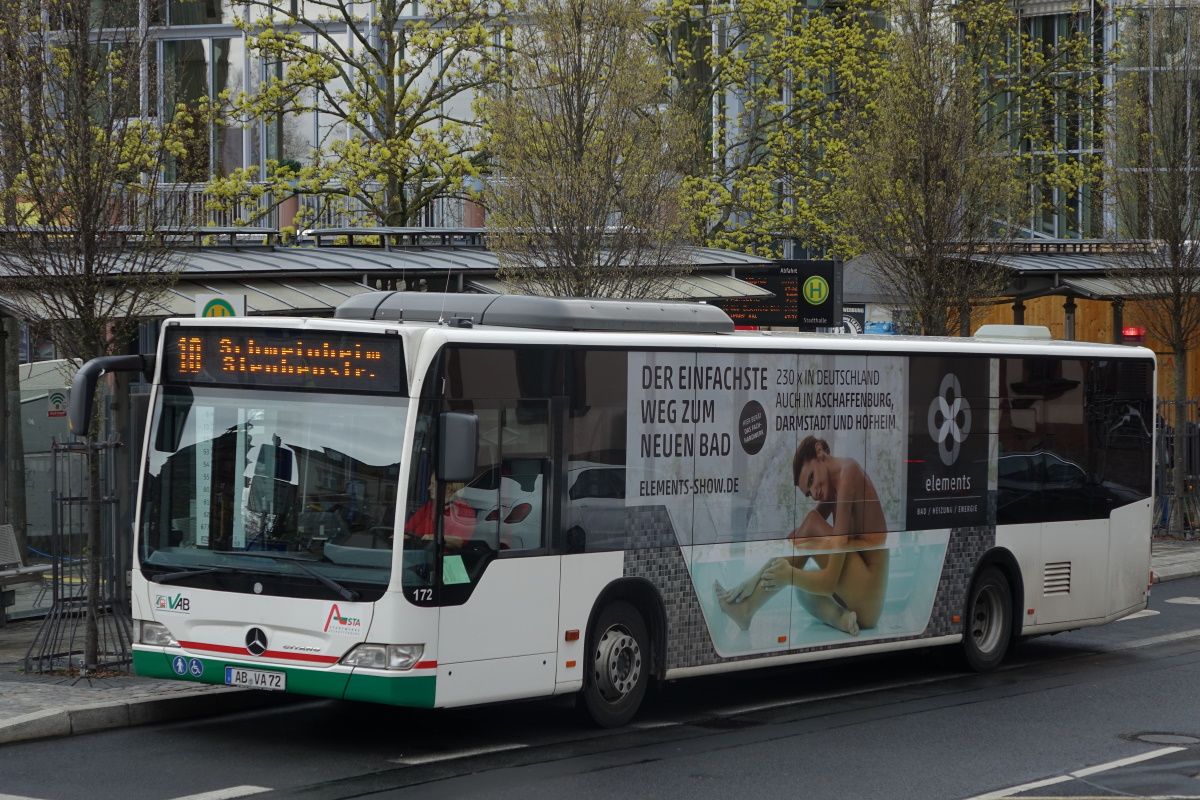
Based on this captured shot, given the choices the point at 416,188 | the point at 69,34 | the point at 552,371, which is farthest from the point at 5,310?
the point at 416,188

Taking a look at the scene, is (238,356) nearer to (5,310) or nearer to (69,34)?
(69,34)

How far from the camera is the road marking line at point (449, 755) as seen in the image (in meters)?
9.67

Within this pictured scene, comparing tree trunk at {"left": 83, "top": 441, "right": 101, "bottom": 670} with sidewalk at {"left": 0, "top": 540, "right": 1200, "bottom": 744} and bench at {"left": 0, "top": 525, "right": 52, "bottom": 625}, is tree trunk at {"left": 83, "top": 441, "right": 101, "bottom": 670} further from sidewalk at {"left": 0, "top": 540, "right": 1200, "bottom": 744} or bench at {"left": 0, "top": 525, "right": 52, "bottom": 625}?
bench at {"left": 0, "top": 525, "right": 52, "bottom": 625}

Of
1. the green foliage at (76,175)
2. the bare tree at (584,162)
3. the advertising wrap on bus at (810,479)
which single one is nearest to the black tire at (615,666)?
the advertising wrap on bus at (810,479)

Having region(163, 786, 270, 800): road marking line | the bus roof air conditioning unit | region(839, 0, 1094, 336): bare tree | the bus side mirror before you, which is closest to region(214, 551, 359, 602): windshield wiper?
the bus side mirror

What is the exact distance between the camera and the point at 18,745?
32.7 feet

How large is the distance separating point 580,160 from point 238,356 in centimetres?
889

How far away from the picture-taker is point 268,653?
9750 millimetres

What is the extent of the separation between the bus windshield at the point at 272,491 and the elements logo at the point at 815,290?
13325 millimetres

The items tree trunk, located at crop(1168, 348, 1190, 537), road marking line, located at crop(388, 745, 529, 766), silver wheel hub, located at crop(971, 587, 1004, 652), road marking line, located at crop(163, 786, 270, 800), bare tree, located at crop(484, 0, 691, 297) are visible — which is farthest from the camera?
tree trunk, located at crop(1168, 348, 1190, 537)

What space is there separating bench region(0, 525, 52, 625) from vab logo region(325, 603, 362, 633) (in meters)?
5.42

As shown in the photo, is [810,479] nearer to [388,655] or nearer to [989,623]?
[989,623]

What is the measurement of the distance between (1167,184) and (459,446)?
64.6ft

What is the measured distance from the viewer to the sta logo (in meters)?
10.1
